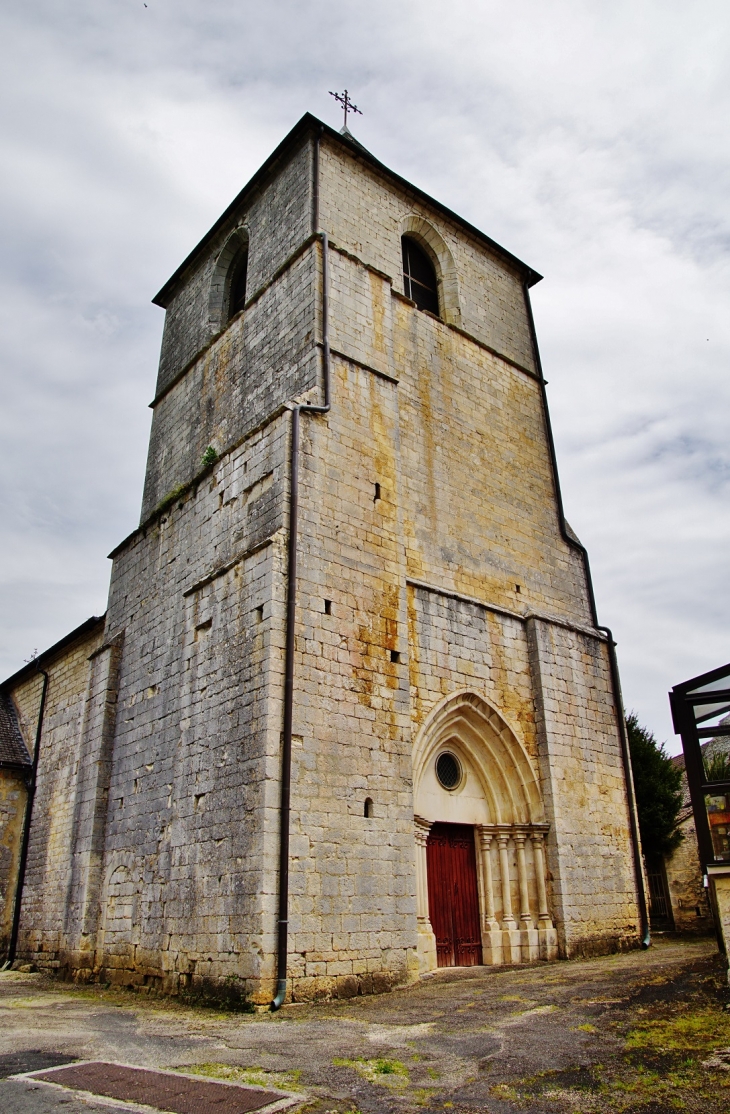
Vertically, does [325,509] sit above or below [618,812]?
above

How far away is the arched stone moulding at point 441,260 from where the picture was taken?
14.0 m

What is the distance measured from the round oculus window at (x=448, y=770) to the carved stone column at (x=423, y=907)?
0.93 m

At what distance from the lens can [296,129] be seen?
12461mm

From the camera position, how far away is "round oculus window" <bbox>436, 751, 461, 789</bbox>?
34.9 ft

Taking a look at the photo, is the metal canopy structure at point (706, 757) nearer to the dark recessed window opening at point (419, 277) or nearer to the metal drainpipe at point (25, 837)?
the dark recessed window opening at point (419, 277)

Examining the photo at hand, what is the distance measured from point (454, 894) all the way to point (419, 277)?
33.6 ft

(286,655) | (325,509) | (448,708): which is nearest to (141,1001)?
(286,655)

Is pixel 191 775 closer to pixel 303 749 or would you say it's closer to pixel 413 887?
pixel 303 749

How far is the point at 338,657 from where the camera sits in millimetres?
8891

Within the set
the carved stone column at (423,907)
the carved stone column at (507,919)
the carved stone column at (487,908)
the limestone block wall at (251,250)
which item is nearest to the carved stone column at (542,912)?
the carved stone column at (507,919)

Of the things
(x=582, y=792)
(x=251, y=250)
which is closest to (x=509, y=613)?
(x=582, y=792)

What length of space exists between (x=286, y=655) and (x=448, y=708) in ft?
9.48

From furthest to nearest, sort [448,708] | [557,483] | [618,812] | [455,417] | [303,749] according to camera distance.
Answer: [557,483] → [455,417] → [618,812] → [448,708] → [303,749]

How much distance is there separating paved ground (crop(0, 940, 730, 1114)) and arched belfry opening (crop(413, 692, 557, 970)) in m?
1.81
